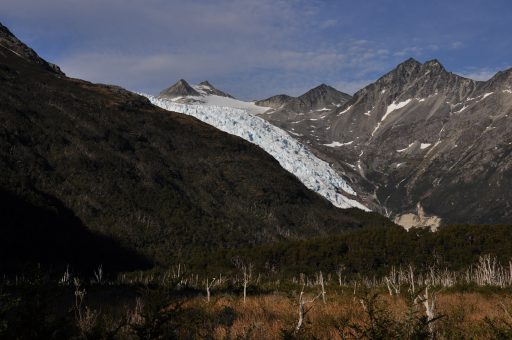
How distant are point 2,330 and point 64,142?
612 feet

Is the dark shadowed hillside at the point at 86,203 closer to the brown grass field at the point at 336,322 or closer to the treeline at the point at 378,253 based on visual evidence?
the treeline at the point at 378,253

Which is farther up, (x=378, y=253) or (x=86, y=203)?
(x=86, y=203)

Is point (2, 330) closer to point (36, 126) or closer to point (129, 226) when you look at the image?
point (129, 226)

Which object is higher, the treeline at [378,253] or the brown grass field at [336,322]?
the brown grass field at [336,322]

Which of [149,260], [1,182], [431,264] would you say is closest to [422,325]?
[431,264]

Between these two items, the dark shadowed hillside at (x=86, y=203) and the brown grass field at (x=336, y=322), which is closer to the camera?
the brown grass field at (x=336, y=322)

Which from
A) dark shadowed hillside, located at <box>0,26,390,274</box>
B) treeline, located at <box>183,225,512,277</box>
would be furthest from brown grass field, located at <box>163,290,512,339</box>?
dark shadowed hillside, located at <box>0,26,390,274</box>

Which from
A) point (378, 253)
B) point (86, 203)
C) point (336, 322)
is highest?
point (86, 203)

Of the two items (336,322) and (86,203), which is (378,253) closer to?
(86,203)

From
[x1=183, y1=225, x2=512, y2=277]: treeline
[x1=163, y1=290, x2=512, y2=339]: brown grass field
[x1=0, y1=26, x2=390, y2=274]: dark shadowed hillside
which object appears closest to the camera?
[x1=163, y1=290, x2=512, y2=339]: brown grass field

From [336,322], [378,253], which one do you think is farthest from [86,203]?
[336,322]

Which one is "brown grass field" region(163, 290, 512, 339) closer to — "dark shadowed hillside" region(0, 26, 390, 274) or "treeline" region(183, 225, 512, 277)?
"treeline" region(183, 225, 512, 277)

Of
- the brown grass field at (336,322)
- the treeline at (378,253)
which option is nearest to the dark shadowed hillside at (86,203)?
the treeline at (378,253)

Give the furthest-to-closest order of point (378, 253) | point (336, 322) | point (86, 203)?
point (86, 203) < point (378, 253) < point (336, 322)
